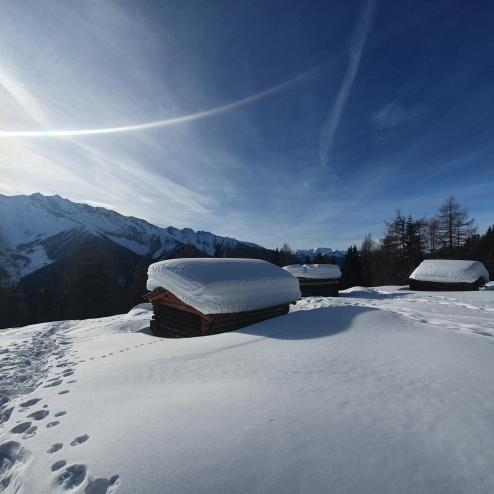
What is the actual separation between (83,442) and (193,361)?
7.80 ft

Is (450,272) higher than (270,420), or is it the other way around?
(450,272)

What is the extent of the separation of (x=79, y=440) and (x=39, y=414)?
1523 millimetres

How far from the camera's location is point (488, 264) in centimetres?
3884

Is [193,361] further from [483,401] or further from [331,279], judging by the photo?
[331,279]

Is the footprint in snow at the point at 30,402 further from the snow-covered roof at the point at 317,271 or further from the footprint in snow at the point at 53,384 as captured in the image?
the snow-covered roof at the point at 317,271

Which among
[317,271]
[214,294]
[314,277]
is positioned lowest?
[214,294]

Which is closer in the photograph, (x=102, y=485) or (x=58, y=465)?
(x=102, y=485)

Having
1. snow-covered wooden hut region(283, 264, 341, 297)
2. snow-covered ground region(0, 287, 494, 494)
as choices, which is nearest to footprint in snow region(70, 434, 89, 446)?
snow-covered ground region(0, 287, 494, 494)

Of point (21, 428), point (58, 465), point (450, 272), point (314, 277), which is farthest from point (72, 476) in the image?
point (450, 272)

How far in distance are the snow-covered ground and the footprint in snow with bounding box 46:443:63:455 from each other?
0.01m

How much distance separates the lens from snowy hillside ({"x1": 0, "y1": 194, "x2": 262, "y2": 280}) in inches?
4570

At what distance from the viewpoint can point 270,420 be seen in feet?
9.16

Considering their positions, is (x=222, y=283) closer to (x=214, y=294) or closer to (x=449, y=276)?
(x=214, y=294)

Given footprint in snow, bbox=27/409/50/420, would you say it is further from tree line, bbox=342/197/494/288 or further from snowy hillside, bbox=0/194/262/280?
snowy hillside, bbox=0/194/262/280
